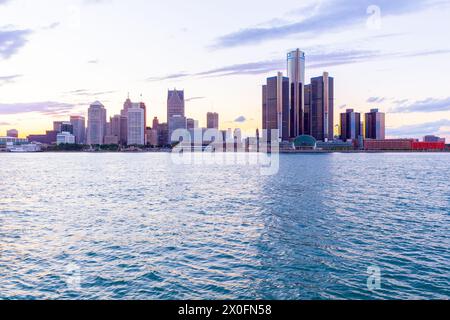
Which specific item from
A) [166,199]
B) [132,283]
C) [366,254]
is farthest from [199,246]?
[166,199]

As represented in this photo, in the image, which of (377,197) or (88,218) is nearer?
(88,218)

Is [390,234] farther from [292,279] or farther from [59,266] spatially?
[59,266]

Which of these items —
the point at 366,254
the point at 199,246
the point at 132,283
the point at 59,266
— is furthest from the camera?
the point at 199,246

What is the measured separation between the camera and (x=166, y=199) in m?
48.4

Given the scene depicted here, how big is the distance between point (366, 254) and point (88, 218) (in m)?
26.9

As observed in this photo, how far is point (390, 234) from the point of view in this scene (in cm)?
2700
